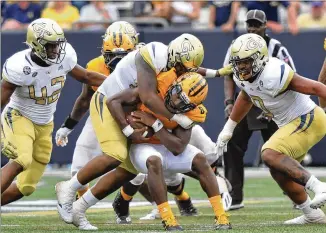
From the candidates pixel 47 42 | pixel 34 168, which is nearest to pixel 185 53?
pixel 47 42

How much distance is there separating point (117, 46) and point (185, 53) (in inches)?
52.5

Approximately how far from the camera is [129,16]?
1545cm

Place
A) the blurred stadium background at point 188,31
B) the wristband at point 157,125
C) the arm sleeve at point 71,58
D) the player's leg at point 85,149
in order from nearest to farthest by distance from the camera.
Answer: the wristband at point 157,125 → the arm sleeve at point 71,58 → the player's leg at point 85,149 → the blurred stadium background at point 188,31

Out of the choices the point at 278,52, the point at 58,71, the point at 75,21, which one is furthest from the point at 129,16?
the point at 58,71

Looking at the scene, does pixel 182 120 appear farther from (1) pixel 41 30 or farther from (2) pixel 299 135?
(1) pixel 41 30

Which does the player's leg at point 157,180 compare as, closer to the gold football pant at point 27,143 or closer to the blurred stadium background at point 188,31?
the gold football pant at point 27,143

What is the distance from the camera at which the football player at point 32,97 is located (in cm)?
808

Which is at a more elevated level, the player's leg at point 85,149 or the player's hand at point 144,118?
the player's hand at point 144,118

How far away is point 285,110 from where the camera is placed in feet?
26.5

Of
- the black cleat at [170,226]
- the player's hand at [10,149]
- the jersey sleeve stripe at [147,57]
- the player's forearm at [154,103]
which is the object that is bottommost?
the black cleat at [170,226]

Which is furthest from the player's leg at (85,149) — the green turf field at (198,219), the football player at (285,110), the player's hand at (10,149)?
the football player at (285,110)

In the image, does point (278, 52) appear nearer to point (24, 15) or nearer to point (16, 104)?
point (16, 104)

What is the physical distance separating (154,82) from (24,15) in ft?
25.0

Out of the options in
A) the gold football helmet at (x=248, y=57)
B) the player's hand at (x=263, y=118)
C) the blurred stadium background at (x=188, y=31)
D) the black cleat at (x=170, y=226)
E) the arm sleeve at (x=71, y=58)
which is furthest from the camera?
the blurred stadium background at (x=188, y=31)
